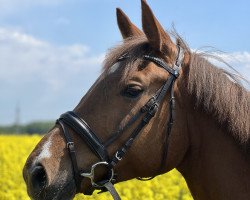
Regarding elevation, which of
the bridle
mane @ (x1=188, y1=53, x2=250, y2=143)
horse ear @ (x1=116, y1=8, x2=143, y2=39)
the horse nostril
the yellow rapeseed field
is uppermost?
horse ear @ (x1=116, y1=8, x2=143, y2=39)

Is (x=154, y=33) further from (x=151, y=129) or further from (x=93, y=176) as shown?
(x=93, y=176)

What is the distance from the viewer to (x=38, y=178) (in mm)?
3156

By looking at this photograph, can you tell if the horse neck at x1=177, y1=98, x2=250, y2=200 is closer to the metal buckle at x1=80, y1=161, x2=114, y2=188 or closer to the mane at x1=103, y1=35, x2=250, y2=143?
the mane at x1=103, y1=35, x2=250, y2=143

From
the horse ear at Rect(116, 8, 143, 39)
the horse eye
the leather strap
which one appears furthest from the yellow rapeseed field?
the horse eye

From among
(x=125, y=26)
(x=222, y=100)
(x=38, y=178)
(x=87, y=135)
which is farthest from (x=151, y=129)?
(x=125, y=26)

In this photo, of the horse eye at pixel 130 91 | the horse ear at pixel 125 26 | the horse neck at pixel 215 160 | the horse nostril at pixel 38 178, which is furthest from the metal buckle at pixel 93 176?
the horse ear at pixel 125 26

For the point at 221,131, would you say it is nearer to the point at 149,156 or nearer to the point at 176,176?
the point at 149,156

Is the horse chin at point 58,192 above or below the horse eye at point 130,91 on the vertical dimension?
below

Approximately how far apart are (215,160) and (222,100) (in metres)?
0.42

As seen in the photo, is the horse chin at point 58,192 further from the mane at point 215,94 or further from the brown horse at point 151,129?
the mane at point 215,94

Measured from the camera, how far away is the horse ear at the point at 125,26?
12.5 feet

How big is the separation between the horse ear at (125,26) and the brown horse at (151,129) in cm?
25

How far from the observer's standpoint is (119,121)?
329 centimetres

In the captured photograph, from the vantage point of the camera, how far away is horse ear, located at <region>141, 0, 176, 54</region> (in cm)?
334
